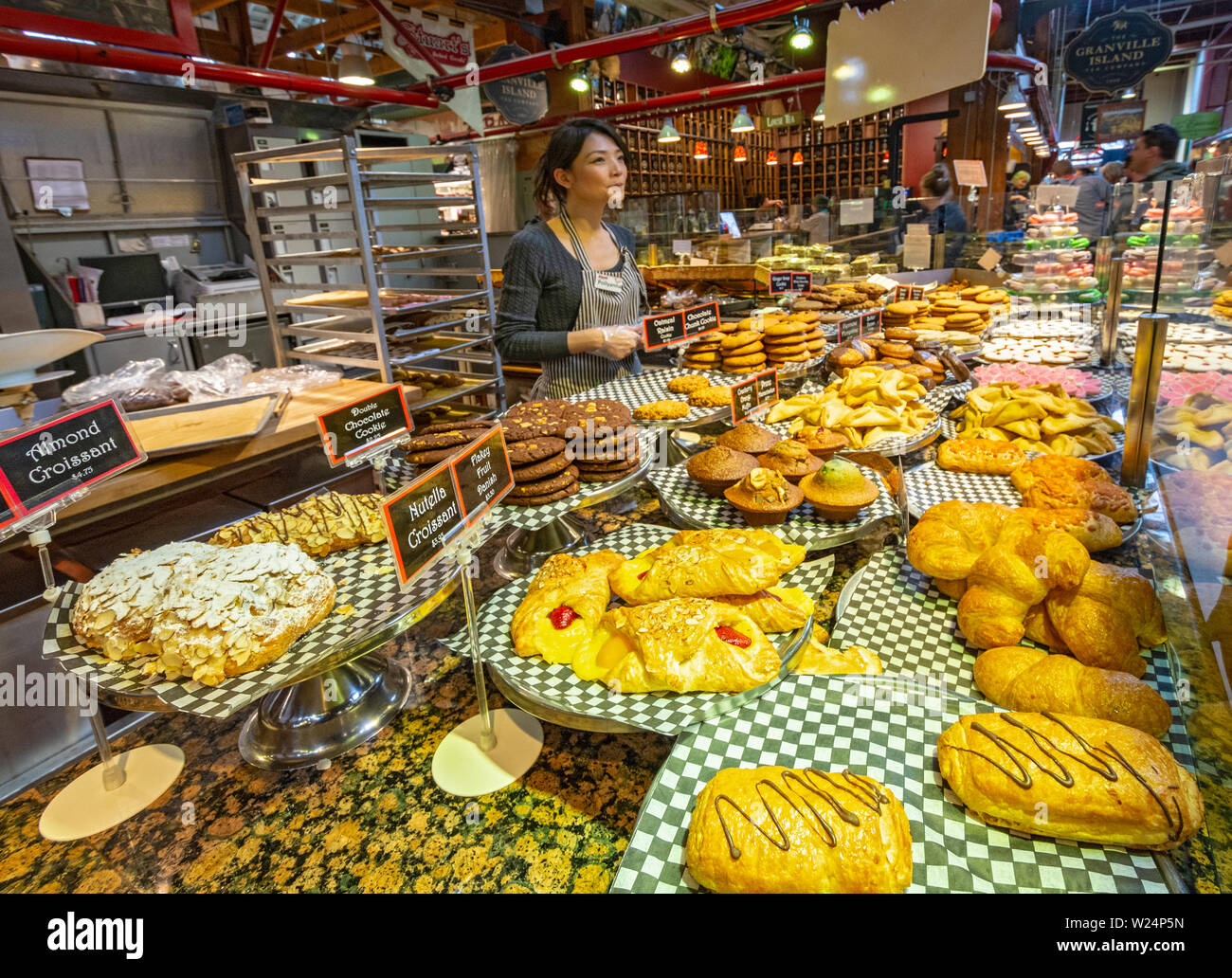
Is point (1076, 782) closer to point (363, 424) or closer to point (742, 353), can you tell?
point (363, 424)

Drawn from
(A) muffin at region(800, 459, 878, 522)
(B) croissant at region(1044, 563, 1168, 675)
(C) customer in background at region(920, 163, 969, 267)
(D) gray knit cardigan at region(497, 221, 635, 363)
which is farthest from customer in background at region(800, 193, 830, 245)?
(B) croissant at region(1044, 563, 1168, 675)

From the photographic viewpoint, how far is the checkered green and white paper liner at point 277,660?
45.4 inches

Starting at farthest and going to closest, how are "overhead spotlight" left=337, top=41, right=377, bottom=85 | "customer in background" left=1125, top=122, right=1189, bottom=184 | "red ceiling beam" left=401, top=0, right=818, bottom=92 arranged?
"overhead spotlight" left=337, top=41, right=377, bottom=85 < "customer in background" left=1125, top=122, right=1189, bottom=184 < "red ceiling beam" left=401, top=0, right=818, bottom=92

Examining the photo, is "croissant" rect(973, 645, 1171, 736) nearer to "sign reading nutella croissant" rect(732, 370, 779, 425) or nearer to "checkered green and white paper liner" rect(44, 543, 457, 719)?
"checkered green and white paper liner" rect(44, 543, 457, 719)

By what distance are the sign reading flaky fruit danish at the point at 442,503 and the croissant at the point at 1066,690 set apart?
1042 mm

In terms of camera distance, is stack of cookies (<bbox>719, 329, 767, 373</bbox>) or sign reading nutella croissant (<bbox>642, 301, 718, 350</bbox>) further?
stack of cookies (<bbox>719, 329, 767, 373</bbox>)

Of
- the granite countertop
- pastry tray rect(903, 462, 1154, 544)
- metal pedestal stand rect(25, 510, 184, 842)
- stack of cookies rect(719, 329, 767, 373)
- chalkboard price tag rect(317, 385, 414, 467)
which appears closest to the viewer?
the granite countertop

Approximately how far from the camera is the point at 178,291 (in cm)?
738

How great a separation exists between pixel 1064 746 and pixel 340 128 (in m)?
10.6

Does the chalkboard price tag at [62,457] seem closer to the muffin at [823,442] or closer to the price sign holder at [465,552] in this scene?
the price sign holder at [465,552]

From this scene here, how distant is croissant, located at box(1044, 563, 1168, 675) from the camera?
4.14 feet

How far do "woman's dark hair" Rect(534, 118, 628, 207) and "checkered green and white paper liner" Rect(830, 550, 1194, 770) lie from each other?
2265mm
